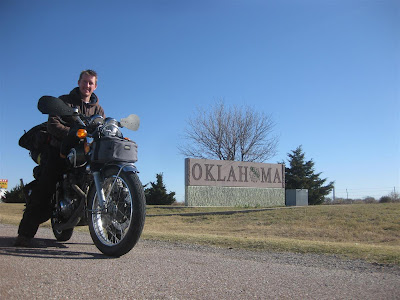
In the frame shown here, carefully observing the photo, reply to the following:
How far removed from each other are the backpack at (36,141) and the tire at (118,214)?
947 millimetres

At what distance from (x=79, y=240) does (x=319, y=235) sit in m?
8.10

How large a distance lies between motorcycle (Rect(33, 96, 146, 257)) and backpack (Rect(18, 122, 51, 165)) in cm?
42

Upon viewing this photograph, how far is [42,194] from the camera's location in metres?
3.84

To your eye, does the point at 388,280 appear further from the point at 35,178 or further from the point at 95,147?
the point at 35,178

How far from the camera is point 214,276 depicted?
243 cm

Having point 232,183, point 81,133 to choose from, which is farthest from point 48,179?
point 232,183

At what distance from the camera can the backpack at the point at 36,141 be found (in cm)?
402

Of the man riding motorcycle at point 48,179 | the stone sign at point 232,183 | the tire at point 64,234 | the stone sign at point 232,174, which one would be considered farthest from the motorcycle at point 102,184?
the stone sign at point 232,174

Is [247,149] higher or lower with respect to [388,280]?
higher

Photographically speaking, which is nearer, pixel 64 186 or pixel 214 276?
pixel 214 276

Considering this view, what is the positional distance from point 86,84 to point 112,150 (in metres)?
1.18

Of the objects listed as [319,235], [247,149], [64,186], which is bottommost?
[319,235]

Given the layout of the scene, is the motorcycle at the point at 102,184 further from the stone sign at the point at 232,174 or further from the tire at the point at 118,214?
the stone sign at the point at 232,174

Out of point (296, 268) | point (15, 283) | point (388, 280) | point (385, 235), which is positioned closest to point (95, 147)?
point (15, 283)
